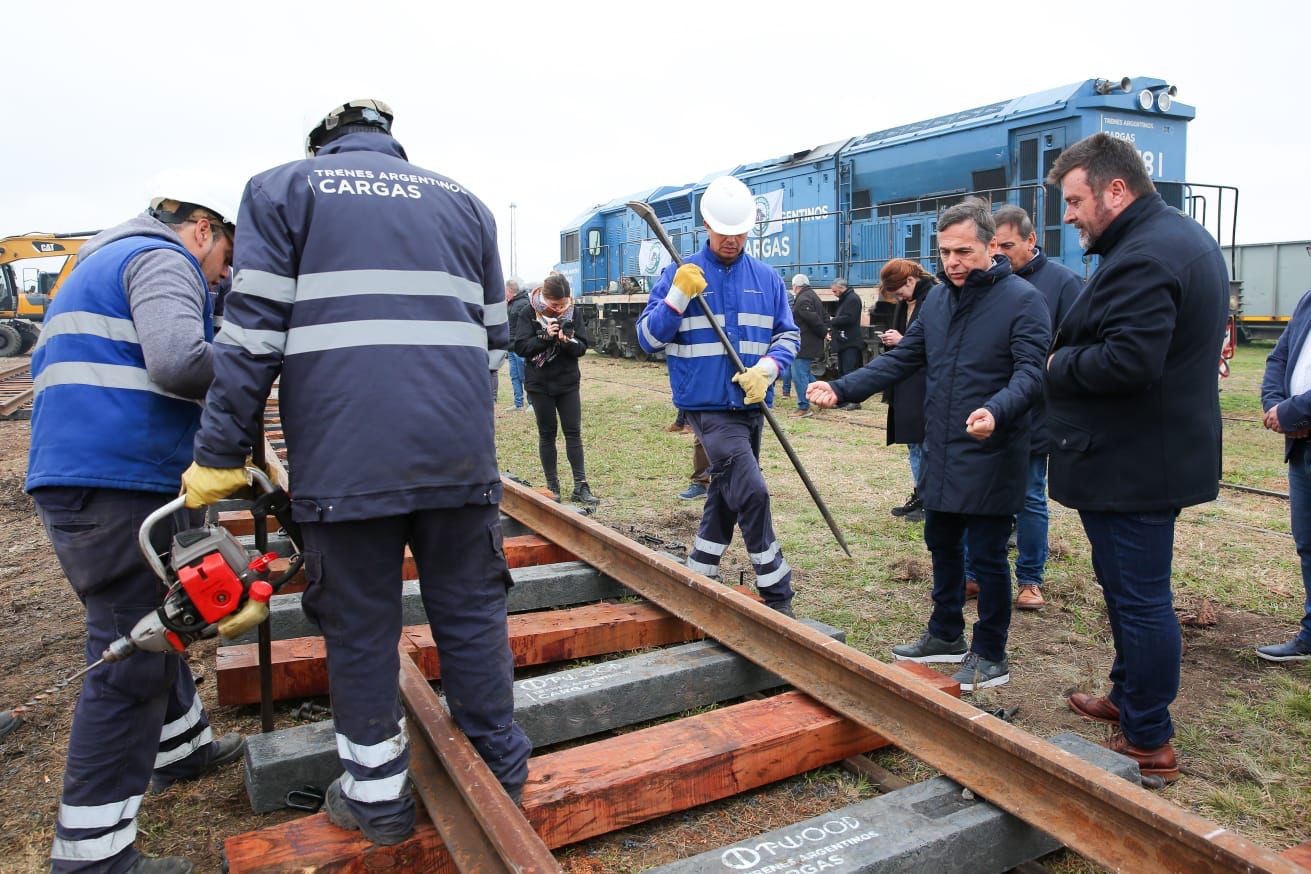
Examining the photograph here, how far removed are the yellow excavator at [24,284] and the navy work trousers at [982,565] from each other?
29.4 m

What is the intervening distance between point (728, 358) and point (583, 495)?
3262mm

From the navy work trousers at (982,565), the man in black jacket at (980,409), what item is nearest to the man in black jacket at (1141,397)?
the man in black jacket at (980,409)

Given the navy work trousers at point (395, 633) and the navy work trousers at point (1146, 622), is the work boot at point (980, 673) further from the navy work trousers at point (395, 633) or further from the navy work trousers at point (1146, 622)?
the navy work trousers at point (395, 633)

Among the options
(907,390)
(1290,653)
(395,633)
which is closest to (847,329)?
(907,390)

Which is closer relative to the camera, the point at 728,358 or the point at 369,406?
the point at 369,406

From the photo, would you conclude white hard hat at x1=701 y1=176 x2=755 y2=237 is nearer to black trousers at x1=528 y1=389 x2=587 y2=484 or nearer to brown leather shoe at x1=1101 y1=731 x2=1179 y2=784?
brown leather shoe at x1=1101 y1=731 x2=1179 y2=784

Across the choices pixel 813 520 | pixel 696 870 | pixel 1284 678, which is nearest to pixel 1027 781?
pixel 696 870

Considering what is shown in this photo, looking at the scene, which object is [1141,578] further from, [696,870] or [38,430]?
[38,430]

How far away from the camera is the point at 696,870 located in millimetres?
2195

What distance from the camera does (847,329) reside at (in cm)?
1305

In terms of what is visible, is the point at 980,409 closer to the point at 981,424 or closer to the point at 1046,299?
the point at 981,424

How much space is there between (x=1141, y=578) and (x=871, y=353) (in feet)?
41.1

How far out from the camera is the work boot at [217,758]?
9.48 ft

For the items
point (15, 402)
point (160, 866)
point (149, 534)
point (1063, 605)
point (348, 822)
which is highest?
point (149, 534)
